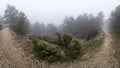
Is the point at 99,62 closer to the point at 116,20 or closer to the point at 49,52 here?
the point at 49,52

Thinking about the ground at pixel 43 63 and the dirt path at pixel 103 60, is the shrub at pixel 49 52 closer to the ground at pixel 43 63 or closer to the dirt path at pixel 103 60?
the ground at pixel 43 63

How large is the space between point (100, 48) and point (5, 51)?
6336mm

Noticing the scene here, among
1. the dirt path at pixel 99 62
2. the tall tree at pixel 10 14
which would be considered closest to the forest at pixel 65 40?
the dirt path at pixel 99 62

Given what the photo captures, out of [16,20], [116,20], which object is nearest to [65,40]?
[116,20]

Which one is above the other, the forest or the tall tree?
the tall tree

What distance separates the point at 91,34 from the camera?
15617mm

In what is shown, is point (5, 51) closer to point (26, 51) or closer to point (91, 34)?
point (26, 51)

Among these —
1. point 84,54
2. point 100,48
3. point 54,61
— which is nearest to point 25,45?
point 54,61

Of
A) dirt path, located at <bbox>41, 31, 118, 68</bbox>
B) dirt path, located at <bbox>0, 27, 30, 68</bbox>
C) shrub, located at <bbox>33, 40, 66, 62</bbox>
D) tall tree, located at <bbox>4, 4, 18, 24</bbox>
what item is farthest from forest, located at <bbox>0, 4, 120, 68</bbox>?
tall tree, located at <bbox>4, 4, 18, 24</bbox>

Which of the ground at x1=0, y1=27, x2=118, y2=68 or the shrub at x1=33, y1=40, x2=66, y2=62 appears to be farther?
the shrub at x1=33, y1=40, x2=66, y2=62

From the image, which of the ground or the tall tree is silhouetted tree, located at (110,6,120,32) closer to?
the ground

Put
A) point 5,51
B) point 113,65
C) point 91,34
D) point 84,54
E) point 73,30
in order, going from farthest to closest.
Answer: point 73,30
point 91,34
point 5,51
point 84,54
point 113,65

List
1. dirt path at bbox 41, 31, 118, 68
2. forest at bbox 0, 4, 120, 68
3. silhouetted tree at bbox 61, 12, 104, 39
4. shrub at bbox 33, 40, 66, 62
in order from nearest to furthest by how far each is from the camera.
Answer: dirt path at bbox 41, 31, 118, 68, shrub at bbox 33, 40, 66, 62, forest at bbox 0, 4, 120, 68, silhouetted tree at bbox 61, 12, 104, 39

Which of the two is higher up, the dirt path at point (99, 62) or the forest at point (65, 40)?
the forest at point (65, 40)
